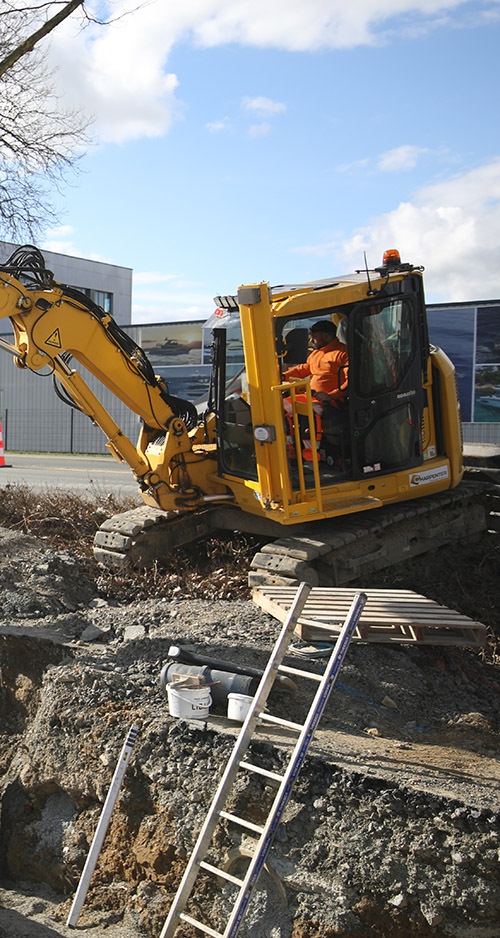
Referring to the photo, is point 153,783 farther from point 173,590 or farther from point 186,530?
point 186,530

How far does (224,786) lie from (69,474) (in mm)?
14047

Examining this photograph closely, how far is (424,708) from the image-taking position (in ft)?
21.0

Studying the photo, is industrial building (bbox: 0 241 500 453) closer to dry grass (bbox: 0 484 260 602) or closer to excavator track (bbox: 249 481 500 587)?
dry grass (bbox: 0 484 260 602)

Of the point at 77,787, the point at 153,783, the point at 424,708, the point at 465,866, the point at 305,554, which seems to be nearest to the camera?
the point at 465,866

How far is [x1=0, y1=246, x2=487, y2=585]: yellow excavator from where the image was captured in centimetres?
780

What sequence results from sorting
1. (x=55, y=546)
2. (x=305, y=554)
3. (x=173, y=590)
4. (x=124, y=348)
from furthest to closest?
(x=55, y=546) < (x=124, y=348) < (x=173, y=590) < (x=305, y=554)

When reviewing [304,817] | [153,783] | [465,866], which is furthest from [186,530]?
[465,866]

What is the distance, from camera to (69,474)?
716 inches

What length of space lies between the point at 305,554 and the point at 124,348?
2.91 metres

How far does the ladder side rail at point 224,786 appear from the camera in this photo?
178 inches

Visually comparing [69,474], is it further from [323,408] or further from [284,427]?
[284,427]

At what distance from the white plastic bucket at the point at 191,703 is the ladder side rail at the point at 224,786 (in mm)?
522

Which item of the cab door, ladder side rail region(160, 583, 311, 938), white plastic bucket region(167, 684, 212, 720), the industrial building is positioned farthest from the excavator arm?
the industrial building

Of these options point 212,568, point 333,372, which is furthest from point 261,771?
point 333,372
